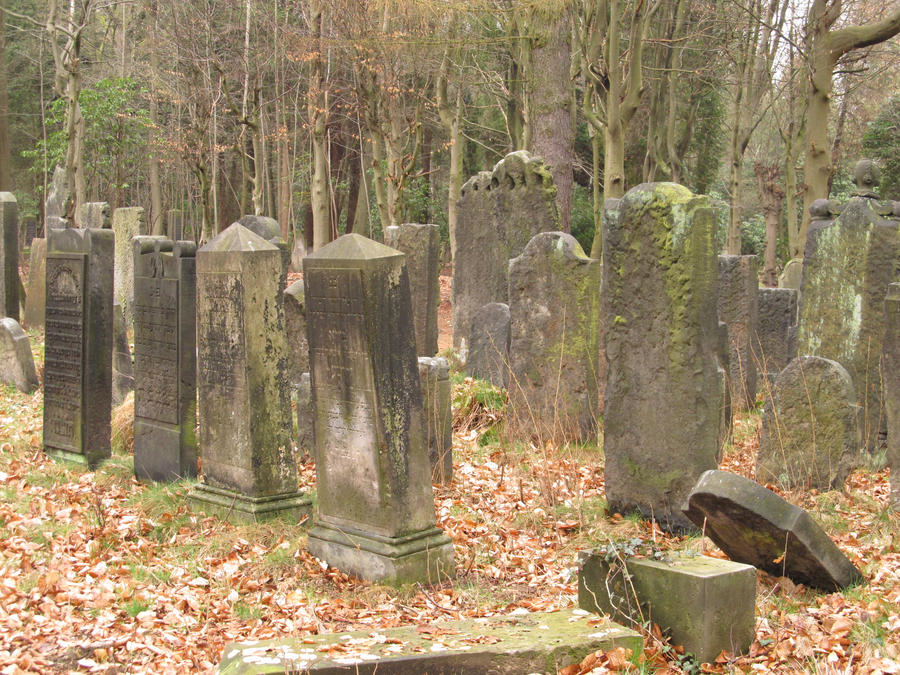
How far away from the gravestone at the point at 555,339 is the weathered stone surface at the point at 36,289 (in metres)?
9.50

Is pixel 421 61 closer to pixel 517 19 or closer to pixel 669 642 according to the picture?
pixel 517 19

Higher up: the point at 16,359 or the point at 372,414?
the point at 372,414

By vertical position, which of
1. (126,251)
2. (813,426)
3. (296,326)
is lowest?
(813,426)

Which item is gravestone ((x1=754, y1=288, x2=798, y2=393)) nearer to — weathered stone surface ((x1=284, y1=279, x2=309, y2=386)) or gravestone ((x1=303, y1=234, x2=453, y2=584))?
weathered stone surface ((x1=284, y1=279, x2=309, y2=386))

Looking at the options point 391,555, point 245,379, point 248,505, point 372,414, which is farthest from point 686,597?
point 245,379

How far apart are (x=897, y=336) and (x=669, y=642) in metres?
2.86

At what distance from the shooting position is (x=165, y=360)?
7512 mm

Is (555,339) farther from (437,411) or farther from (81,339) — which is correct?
(81,339)

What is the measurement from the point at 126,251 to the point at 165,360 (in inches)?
248

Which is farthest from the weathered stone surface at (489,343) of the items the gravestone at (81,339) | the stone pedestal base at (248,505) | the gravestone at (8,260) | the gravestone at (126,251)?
the gravestone at (8,260)

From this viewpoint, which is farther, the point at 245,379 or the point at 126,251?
the point at 126,251

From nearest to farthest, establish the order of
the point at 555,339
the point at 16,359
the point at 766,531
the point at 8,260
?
1. the point at 766,531
2. the point at 555,339
3. the point at 16,359
4. the point at 8,260

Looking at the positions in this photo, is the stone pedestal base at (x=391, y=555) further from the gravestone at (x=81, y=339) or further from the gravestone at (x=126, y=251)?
the gravestone at (x=126, y=251)

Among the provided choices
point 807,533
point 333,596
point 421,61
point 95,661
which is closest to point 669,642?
point 807,533
